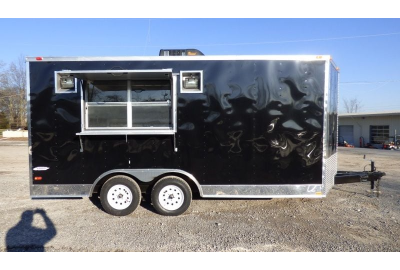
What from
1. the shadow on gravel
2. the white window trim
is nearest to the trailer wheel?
the white window trim

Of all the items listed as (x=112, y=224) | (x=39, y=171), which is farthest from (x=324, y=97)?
(x=39, y=171)

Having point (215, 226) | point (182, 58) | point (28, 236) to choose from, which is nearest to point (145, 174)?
point (215, 226)

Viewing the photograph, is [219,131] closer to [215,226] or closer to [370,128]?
[215,226]

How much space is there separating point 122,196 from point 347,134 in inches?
1072

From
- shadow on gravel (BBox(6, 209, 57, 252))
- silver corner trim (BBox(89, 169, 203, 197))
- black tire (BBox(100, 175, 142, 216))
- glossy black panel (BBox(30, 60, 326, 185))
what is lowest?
shadow on gravel (BBox(6, 209, 57, 252))

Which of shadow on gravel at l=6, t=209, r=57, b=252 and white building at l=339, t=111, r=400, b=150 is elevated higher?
white building at l=339, t=111, r=400, b=150

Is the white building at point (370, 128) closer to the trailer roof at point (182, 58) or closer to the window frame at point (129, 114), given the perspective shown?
the trailer roof at point (182, 58)

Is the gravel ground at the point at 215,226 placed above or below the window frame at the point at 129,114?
below

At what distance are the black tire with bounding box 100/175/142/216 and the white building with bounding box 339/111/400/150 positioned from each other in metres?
24.4

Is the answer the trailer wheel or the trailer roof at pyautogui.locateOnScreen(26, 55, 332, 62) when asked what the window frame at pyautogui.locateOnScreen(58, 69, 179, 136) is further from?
the trailer wheel

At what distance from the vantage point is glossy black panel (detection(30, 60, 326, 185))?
15.1 ft

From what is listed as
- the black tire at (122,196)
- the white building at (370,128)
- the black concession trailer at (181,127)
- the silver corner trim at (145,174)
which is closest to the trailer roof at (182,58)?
the black concession trailer at (181,127)

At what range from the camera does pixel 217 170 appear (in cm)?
468

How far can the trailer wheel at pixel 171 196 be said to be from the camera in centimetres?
470
